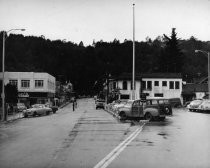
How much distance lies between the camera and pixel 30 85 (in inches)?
3489

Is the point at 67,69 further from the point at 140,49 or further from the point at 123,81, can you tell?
the point at 123,81

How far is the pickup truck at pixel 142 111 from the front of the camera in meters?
32.3

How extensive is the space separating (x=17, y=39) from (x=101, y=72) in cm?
6168

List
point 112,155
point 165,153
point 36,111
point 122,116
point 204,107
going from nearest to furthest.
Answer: point 112,155, point 165,153, point 122,116, point 204,107, point 36,111

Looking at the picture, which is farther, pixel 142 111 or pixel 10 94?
pixel 10 94

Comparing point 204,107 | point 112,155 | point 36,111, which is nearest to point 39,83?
point 36,111

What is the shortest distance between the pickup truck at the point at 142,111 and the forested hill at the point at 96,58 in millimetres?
49095

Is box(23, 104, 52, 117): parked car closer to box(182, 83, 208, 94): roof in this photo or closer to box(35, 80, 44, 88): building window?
box(35, 80, 44, 88): building window

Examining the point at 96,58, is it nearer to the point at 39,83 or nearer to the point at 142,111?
the point at 39,83

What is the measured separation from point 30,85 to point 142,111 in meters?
58.8

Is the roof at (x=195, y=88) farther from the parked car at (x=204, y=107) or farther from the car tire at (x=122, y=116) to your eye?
the car tire at (x=122, y=116)

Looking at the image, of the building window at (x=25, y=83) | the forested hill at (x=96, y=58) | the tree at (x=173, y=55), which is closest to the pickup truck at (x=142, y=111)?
the forested hill at (x=96, y=58)

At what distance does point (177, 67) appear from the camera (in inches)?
4309

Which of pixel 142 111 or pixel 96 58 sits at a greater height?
pixel 96 58
